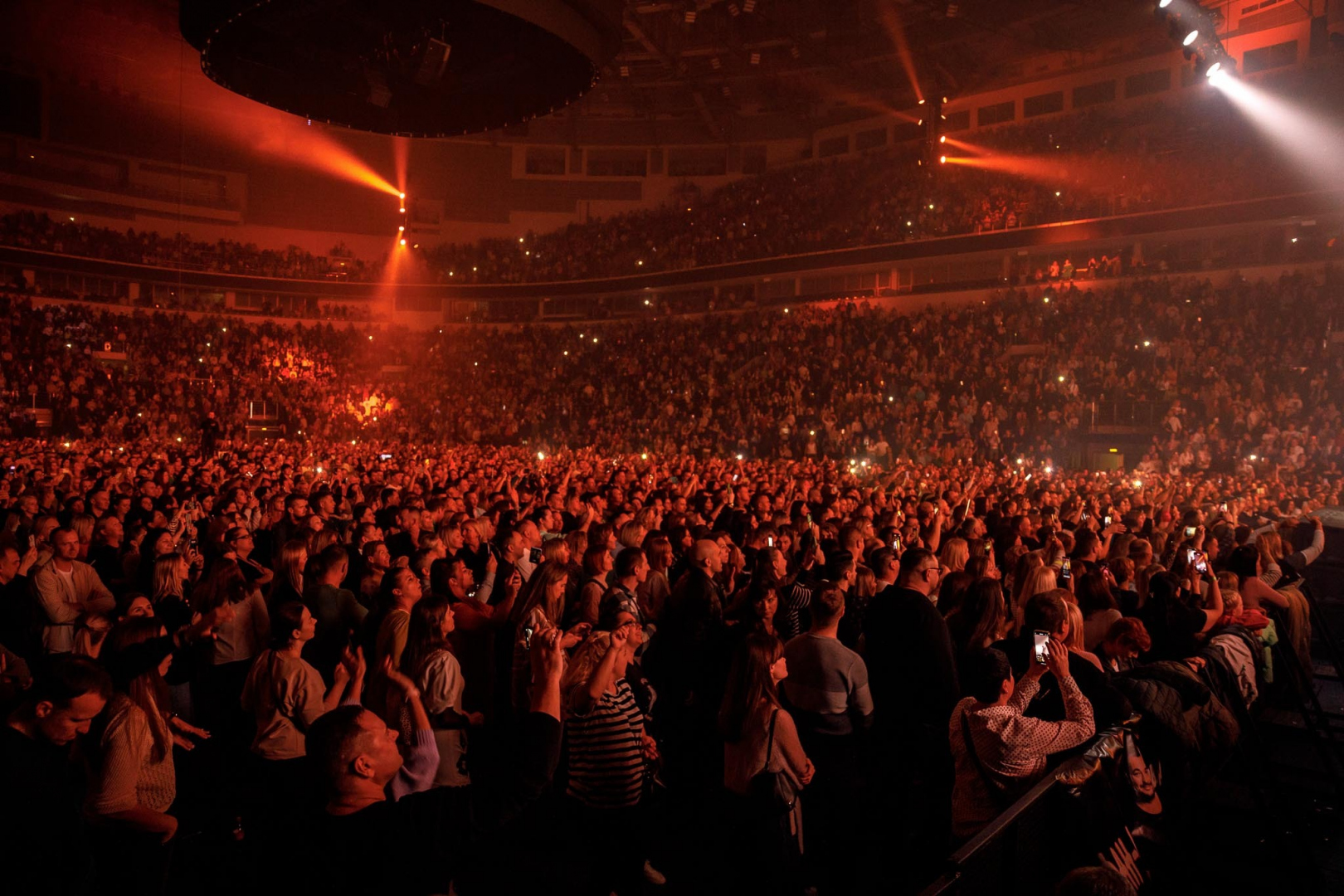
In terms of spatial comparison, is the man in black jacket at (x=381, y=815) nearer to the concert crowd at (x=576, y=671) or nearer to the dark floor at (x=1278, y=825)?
the concert crowd at (x=576, y=671)

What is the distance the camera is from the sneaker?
14.9 ft

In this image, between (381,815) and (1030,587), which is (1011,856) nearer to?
(381,815)

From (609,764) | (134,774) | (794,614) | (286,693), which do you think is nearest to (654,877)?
(609,764)

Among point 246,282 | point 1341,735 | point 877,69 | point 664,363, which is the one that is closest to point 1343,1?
point 877,69

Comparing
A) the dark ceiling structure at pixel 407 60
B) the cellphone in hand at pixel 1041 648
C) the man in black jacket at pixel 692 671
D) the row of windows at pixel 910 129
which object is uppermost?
the row of windows at pixel 910 129

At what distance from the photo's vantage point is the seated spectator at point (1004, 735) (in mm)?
3240

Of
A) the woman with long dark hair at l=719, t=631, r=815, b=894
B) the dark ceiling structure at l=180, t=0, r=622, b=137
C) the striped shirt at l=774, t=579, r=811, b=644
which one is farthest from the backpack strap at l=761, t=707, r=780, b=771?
the dark ceiling structure at l=180, t=0, r=622, b=137

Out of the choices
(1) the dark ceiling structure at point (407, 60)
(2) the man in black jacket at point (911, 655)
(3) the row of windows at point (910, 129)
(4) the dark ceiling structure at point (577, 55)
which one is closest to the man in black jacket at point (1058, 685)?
(2) the man in black jacket at point (911, 655)

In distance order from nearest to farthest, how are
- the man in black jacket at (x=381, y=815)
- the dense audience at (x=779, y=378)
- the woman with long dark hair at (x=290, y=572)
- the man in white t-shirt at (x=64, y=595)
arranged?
the man in black jacket at (x=381, y=815), the man in white t-shirt at (x=64, y=595), the woman with long dark hair at (x=290, y=572), the dense audience at (x=779, y=378)

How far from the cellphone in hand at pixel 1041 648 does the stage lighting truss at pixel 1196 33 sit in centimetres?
1621

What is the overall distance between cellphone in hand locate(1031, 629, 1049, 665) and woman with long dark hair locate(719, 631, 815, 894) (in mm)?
946

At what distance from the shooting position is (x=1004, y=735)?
3.24 m

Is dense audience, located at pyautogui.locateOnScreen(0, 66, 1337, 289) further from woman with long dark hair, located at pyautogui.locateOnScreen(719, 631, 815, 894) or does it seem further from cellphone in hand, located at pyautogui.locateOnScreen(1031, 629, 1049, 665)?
woman with long dark hair, located at pyautogui.locateOnScreen(719, 631, 815, 894)

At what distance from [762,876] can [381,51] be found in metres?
8.97
